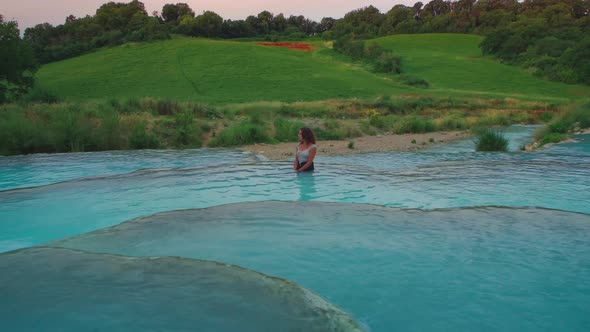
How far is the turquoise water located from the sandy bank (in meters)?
3.50

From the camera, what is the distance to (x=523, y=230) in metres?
6.11

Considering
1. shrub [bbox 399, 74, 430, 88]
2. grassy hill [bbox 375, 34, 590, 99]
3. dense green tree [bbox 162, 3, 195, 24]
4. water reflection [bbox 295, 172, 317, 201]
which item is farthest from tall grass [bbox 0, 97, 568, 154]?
dense green tree [bbox 162, 3, 195, 24]

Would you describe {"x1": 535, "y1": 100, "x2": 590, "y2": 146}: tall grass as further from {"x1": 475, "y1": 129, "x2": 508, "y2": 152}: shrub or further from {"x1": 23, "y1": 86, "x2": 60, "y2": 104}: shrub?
{"x1": 23, "y1": 86, "x2": 60, "y2": 104}: shrub

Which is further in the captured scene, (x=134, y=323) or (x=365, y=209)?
(x=365, y=209)

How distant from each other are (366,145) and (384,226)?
1137 cm

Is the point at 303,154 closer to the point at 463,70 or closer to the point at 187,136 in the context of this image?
the point at 187,136

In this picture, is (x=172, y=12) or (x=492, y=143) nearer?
(x=492, y=143)

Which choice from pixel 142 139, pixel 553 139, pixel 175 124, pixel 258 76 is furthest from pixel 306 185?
pixel 258 76

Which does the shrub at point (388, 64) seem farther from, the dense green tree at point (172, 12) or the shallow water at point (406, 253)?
the shallow water at point (406, 253)

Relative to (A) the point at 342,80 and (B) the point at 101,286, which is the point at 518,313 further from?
(A) the point at 342,80

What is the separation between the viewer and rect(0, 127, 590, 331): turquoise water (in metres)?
4.29

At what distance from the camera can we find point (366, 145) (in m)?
17.6

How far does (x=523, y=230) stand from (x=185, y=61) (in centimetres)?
5100

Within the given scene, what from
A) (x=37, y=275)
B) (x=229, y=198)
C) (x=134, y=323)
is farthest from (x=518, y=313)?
(x=229, y=198)
